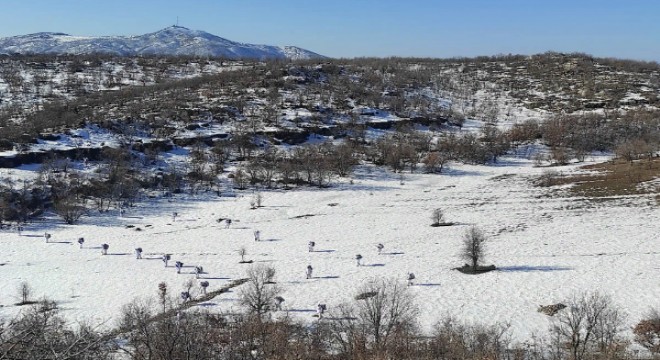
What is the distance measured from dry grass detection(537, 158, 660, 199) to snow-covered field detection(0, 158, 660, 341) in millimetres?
3399

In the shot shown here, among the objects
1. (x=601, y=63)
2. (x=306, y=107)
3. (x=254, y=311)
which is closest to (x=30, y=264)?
(x=254, y=311)

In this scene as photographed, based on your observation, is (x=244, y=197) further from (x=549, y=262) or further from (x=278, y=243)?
(x=549, y=262)

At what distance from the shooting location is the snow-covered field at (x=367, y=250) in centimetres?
2909

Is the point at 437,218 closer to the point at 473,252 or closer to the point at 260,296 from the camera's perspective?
the point at 473,252

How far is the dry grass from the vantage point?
172ft

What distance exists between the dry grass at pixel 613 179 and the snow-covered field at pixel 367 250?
134 inches

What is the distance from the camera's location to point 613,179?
2260 inches

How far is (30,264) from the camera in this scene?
38.1m

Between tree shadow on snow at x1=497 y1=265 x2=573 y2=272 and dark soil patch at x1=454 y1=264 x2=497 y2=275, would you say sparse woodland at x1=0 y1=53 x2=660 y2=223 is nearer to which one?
dark soil patch at x1=454 y1=264 x2=497 y2=275

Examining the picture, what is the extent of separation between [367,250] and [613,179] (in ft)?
113

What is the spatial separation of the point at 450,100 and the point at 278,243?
86.4 meters

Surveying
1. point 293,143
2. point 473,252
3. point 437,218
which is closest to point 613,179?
point 437,218

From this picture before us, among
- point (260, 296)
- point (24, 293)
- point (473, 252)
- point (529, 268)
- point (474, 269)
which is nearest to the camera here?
point (260, 296)

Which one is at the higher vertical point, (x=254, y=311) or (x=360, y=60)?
(x=360, y=60)
